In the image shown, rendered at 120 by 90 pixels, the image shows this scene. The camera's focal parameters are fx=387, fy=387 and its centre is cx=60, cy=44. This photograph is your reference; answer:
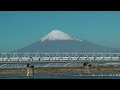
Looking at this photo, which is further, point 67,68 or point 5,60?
point 67,68

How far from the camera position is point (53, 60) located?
61125 mm

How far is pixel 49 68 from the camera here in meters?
78.1
